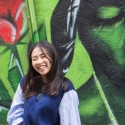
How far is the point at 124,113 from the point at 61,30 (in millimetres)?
1217

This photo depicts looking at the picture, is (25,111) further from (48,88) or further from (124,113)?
(124,113)

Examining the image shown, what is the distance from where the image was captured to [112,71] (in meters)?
4.12

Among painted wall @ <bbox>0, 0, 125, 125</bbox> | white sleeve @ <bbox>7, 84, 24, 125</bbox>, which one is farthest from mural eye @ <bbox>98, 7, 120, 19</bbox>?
white sleeve @ <bbox>7, 84, 24, 125</bbox>

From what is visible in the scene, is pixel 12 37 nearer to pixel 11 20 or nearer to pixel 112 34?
pixel 11 20

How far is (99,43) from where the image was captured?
4.11 meters

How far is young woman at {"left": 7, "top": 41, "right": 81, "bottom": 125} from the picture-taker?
7.77 ft

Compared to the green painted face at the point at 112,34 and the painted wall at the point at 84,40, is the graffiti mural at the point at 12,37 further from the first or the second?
the green painted face at the point at 112,34

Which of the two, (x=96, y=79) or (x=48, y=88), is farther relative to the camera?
(x=96, y=79)

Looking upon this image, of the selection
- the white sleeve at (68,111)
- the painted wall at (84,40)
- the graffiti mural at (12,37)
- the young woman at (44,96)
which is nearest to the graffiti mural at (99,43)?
the painted wall at (84,40)

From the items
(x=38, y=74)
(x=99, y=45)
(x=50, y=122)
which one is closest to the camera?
(x=50, y=122)

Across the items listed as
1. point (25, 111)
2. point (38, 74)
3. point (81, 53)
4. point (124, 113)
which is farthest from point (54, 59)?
point (124, 113)

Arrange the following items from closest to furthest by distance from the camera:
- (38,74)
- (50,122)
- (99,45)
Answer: (50,122), (38,74), (99,45)

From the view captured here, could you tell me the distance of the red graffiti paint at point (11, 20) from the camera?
416 centimetres

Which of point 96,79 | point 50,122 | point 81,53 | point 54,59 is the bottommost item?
point 96,79
